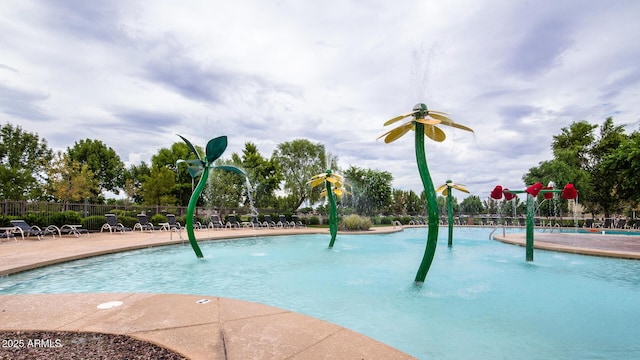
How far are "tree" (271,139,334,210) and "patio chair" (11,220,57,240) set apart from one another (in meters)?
26.2

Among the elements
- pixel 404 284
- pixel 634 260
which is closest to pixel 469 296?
pixel 404 284

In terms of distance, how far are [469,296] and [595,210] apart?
49629 mm

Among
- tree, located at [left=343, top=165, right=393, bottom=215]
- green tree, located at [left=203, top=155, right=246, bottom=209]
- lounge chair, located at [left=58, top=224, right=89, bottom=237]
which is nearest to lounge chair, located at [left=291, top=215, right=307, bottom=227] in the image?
green tree, located at [left=203, top=155, right=246, bottom=209]

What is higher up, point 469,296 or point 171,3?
point 171,3

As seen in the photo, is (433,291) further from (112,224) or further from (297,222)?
(297,222)

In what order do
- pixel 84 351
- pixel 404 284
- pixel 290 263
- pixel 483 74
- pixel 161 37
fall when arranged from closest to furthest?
pixel 84 351 → pixel 404 284 → pixel 290 263 → pixel 161 37 → pixel 483 74

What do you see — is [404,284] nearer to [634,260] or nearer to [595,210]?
[634,260]

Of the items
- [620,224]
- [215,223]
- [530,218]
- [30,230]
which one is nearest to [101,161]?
[215,223]

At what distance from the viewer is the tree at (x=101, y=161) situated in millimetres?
42062

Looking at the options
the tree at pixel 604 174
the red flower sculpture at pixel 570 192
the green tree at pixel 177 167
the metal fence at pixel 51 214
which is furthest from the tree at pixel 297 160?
the red flower sculpture at pixel 570 192

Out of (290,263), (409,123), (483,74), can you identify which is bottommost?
(290,263)

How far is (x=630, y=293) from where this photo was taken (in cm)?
615

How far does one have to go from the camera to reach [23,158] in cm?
3747

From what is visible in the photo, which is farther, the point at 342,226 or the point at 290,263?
the point at 342,226
